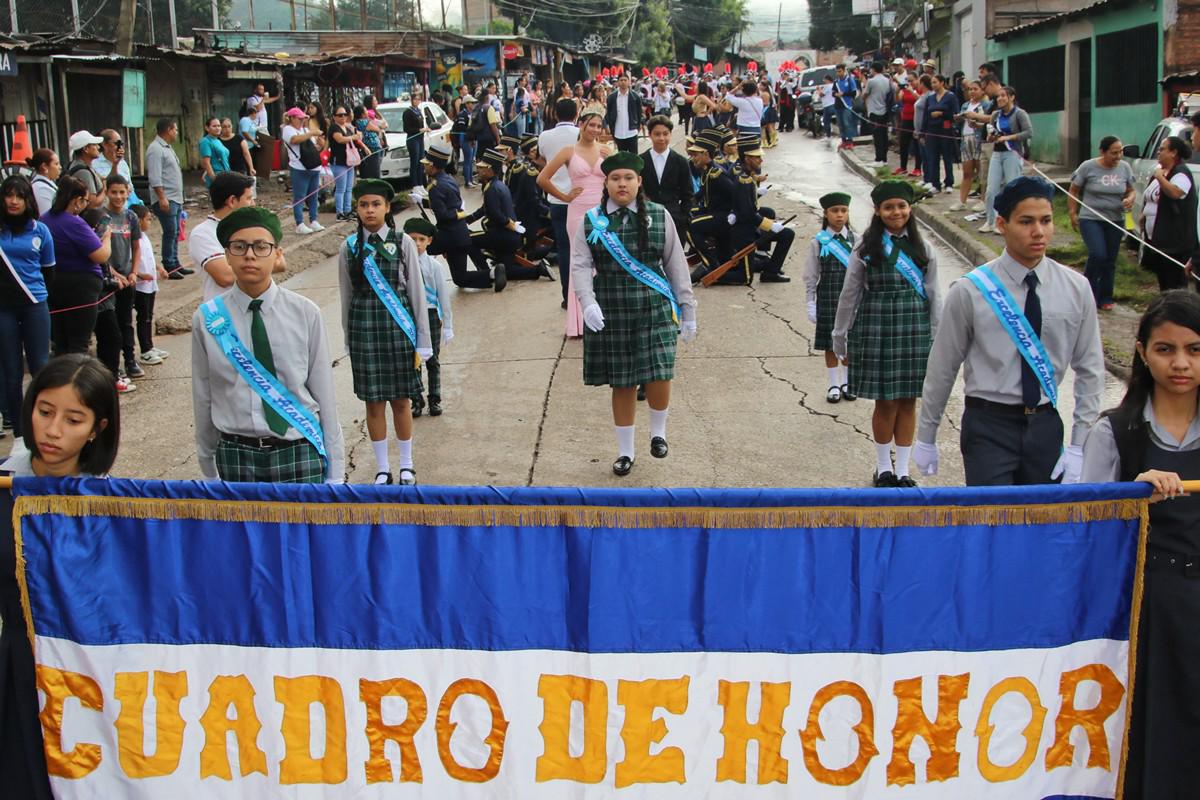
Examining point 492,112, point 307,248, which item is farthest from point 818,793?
point 492,112

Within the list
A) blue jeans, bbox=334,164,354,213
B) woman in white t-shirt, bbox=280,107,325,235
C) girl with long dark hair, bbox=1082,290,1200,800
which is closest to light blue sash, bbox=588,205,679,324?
girl with long dark hair, bbox=1082,290,1200,800

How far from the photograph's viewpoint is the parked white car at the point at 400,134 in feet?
78.0

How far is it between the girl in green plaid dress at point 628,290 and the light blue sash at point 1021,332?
8.73 ft

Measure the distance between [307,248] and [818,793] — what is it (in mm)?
15088

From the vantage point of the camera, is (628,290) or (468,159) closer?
(628,290)

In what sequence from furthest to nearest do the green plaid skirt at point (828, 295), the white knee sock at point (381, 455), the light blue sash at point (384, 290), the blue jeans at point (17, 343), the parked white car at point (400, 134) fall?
1. the parked white car at point (400, 134)
2. the green plaid skirt at point (828, 295)
3. the blue jeans at point (17, 343)
4. the white knee sock at point (381, 455)
5. the light blue sash at point (384, 290)

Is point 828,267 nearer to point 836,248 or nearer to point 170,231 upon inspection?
point 836,248

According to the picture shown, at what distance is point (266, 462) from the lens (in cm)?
482

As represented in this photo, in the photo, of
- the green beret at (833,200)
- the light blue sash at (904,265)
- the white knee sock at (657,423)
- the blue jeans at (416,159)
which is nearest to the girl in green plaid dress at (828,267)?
the green beret at (833,200)

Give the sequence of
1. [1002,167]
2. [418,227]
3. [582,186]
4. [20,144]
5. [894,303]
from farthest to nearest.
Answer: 1. [20,144]
2. [1002,167]
3. [582,186]
4. [418,227]
5. [894,303]

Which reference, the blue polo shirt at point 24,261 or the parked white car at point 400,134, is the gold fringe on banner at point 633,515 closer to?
the blue polo shirt at point 24,261

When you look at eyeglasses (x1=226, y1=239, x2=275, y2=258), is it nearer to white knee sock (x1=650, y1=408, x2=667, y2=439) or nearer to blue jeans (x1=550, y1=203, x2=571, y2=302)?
white knee sock (x1=650, y1=408, x2=667, y2=439)

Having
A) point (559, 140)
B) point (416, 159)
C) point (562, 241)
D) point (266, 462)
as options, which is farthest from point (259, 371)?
point (416, 159)

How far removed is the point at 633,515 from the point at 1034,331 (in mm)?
2173
